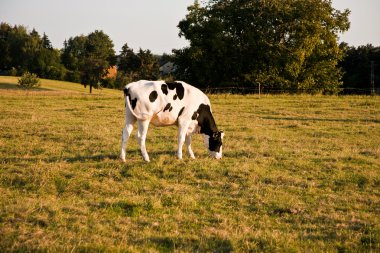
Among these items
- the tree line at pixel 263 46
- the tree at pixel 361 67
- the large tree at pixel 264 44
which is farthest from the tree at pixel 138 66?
the tree at pixel 361 67

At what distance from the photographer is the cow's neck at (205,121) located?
11656mm

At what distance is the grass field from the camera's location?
5.68 metres

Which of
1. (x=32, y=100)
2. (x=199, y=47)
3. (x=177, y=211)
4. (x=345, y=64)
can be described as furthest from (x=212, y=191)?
(x=345, y=64)

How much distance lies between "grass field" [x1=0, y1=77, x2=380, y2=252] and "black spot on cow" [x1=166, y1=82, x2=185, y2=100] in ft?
5.73

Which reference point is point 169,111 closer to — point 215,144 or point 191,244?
point 215,144

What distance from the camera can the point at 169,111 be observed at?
1080cm

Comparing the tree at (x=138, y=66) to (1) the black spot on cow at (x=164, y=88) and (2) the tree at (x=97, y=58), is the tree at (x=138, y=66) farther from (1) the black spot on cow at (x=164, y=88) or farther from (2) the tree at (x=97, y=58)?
(1) the black spot on cow at (x=164, y=88)

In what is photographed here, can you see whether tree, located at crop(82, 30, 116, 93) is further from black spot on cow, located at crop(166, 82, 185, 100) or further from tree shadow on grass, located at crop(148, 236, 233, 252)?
tree shadow on grass, located at crop(148, 236, 233, 252)

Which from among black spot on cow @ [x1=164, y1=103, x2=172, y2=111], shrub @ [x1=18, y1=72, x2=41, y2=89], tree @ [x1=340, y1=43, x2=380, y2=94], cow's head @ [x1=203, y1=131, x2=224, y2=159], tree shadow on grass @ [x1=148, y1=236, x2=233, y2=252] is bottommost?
tree shadow on grass @ [x1=148, y1=236, x2=233, y2=252]

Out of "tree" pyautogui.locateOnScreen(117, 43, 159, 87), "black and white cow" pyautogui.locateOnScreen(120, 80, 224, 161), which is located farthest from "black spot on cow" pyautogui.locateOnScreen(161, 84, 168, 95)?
"tree" pyautogui.locateOnScreen(117, 43, 159, 87)

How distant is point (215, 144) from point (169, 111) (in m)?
1.72

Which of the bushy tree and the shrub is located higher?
the bushy tree

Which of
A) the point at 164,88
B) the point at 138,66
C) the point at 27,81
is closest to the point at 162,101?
the point at 164,88

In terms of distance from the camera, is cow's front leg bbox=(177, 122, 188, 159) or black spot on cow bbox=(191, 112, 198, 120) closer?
cow's front leg bbox=(177, 122, 188, 159)
